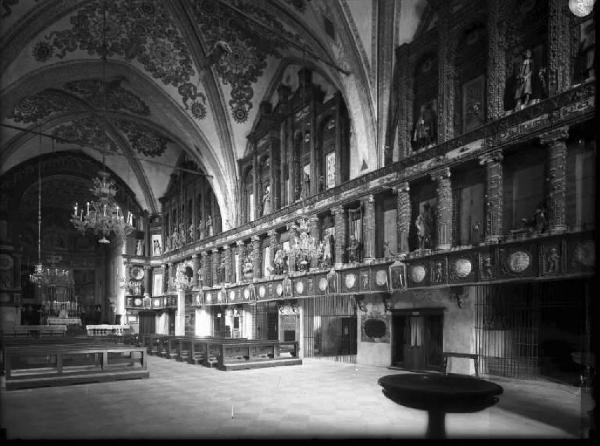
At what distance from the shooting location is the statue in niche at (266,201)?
19891 millimetres

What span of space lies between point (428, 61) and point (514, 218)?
5.11 metres

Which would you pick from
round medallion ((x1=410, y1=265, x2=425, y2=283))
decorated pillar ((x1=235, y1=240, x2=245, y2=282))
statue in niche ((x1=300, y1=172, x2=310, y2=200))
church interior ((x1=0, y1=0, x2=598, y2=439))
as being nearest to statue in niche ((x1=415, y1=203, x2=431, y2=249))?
church interior ((x1=0, y1=0, x2=598, y2=439))

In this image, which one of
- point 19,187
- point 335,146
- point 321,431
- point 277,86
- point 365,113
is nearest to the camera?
point 321,431

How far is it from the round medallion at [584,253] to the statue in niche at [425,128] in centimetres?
492

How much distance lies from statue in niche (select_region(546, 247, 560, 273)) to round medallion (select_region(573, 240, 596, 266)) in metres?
0.32

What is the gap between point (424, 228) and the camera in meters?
12.0

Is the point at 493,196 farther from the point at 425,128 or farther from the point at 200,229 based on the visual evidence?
the point at 200,229

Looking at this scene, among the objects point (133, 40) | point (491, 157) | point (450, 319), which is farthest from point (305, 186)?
point (133, 40)

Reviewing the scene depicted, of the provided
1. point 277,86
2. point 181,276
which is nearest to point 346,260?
point 277,86

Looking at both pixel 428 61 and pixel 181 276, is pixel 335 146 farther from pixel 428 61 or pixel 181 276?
pixel 181 276

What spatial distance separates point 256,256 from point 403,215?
28.5 ft

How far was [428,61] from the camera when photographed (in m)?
12.9

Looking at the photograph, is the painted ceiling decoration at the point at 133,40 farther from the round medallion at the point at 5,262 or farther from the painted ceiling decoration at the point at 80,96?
the round medallion at the point at 5,262

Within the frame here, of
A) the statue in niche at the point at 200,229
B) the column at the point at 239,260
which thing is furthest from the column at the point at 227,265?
the statue in niche at the point at 200,229
